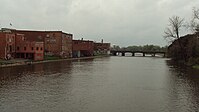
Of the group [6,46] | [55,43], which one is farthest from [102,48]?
[6,46]

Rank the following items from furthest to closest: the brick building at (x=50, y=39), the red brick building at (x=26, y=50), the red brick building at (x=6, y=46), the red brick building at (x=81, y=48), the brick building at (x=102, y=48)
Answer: the brick building at (x=102, y=48)
the red brick building at (x=81, y=48)
the brick building at (x=50, y=39)
the red brick building at (x=26, y=50)
the red brick building at (x=6, y=46)

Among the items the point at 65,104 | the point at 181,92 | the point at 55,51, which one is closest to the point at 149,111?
the point at 65,104

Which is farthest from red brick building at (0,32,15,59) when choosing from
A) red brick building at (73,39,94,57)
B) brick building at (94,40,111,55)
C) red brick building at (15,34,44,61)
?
brick building at (94,40,111,55)

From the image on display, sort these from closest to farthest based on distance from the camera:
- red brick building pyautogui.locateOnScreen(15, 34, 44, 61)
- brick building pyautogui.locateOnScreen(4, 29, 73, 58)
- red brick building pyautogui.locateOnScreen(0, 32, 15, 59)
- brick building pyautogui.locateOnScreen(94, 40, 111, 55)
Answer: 1. red brick building pyautogui.locateOnScreen(0, 32, 15, 59)
2. red brick building pyautogui.locateOnScreen(15, 34, 44, 61)
3. brick building pyautogui.locateOnScreen(4, 29, 73, 58)
4. brick building pyautogui.locateOnScreen(94, 40, 111, 55)

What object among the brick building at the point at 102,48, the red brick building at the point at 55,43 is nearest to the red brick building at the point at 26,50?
the red brick building at the point at 55,43

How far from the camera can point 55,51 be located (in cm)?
10900

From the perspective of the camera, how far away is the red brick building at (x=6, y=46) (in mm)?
76062

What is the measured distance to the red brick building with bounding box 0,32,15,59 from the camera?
76.1 meters

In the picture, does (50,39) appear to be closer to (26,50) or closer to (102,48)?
(26,50)

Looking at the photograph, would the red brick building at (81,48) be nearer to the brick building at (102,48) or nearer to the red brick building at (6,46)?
the brick building at (102,48)

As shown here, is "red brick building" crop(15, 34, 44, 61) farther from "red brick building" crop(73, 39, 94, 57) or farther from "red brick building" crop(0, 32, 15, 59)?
"red brick building" crop(73, 39, 94, 57)

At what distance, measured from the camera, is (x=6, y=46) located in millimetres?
77312

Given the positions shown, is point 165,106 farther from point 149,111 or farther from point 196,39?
A: point 196,39

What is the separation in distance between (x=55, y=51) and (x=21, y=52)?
80.0 feet
